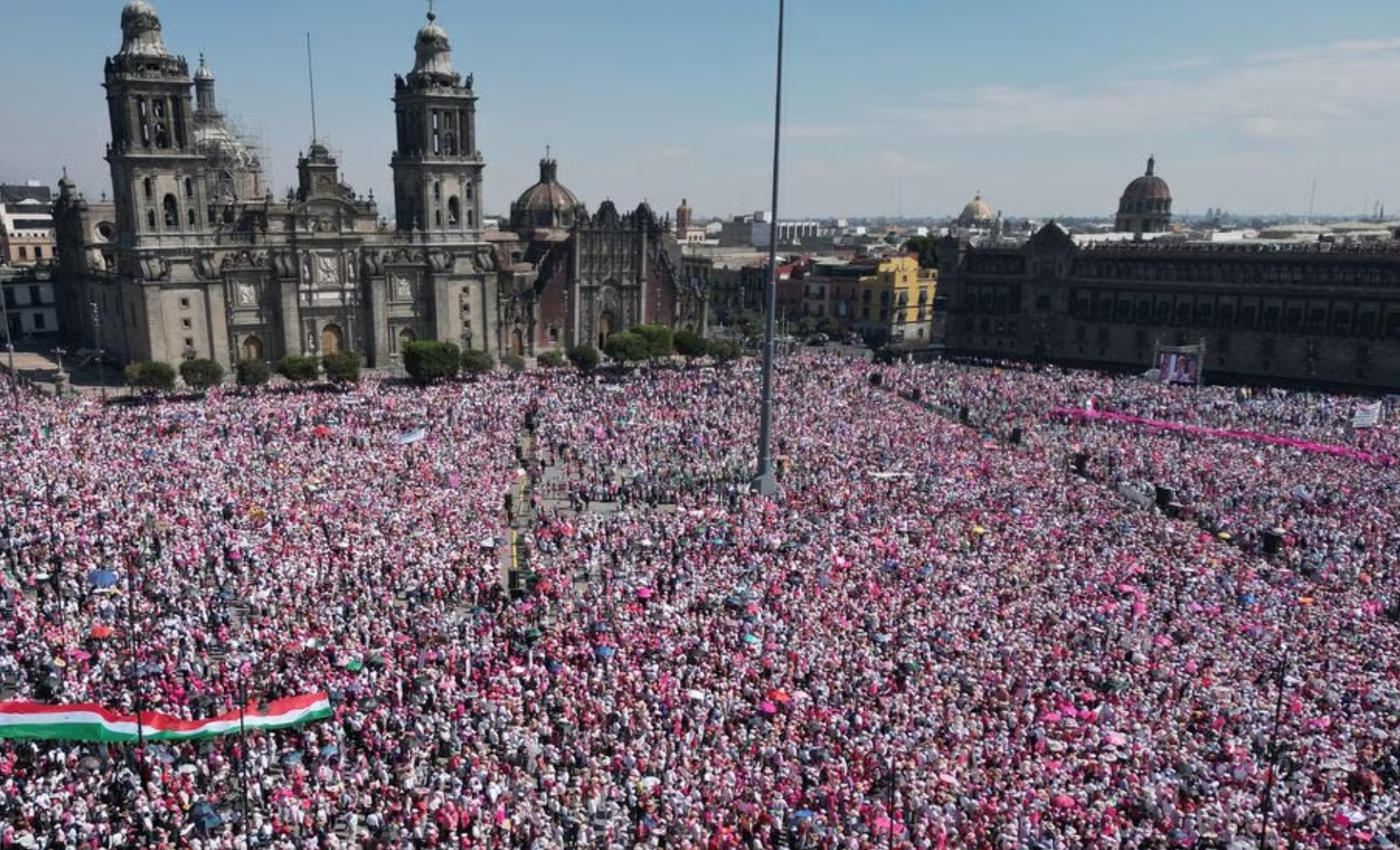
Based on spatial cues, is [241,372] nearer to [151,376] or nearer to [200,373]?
[200,373]

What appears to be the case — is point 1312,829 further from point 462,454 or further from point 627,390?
point 627,390

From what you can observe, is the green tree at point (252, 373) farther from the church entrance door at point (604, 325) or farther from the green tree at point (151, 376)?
the church entrance door at point (604, 325)

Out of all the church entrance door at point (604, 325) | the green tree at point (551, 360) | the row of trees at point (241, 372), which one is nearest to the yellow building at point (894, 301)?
the church entrance door at point (604, 325)

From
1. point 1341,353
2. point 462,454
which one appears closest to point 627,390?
point 462,454

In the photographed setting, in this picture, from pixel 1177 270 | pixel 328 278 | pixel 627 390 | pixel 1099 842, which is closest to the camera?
pixel 1099 842

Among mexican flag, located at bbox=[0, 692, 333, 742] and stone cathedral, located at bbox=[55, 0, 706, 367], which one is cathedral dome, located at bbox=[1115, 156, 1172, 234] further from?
mexican flag, located at bbox=[0, 692, 333, 742]

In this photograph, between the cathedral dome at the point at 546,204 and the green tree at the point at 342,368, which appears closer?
the green tree at the point at 342,368
